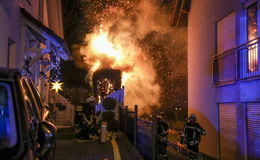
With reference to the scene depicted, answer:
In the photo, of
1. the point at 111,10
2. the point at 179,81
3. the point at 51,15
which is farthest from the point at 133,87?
the point at 51,15

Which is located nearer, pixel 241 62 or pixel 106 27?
pixel 241 62

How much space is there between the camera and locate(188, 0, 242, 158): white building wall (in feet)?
41.2

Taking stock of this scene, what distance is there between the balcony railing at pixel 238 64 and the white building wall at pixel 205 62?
2.32 feet

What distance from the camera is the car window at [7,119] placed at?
2.87 metres

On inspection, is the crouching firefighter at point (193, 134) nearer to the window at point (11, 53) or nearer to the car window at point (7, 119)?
the window at point (11, 53)

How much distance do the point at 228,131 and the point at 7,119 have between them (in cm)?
993

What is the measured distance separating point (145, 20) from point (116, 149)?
53.8 ft

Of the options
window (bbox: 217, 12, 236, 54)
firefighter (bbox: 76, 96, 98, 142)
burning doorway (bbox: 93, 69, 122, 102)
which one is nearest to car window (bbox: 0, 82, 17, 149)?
firefighter (bbox: 76, 96, 98, 142)

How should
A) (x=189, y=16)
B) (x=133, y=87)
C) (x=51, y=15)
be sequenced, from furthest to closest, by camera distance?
1. (x=133, y=87)
2. (x=51, y=15)
3. (x=189, y=16)

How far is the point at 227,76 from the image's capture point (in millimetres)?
11805

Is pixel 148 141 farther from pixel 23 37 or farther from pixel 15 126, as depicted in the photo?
pixel 15 126

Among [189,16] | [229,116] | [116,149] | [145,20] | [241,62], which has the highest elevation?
[145,20]

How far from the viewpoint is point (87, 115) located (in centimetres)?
1163

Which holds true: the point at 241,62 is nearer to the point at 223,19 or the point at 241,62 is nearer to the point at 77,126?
the point at 223,19
